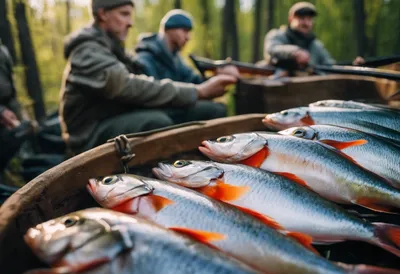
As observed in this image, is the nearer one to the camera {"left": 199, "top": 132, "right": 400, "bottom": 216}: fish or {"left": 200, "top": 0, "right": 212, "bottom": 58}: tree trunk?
{"left": 199, "top": 132, "right": 400, "bottom": 216}: fish

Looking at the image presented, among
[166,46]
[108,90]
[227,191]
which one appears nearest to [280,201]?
[227,191]

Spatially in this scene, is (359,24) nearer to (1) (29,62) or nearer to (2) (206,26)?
(2) (206,26)

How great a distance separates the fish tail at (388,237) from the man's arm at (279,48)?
4.53 m

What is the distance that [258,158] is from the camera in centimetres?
192

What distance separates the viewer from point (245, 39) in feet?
109

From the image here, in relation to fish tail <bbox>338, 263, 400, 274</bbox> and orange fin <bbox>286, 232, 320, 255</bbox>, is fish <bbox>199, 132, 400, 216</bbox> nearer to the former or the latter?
orange fin <bbox>286, 232, 320, 255</bbox>

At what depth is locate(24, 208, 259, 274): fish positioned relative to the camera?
104cm

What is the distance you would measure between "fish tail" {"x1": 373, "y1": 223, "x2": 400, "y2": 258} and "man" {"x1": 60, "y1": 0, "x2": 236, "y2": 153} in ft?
7.97

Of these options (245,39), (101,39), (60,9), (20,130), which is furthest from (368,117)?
(245,39)

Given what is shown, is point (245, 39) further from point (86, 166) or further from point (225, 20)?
point (86, 166)

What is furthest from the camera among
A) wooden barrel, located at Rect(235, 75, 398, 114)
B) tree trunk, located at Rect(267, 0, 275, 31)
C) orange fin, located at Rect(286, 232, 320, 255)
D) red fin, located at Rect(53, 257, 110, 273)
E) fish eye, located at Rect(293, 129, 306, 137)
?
tree trunk, located at Rect(267, 0, 275, 31)

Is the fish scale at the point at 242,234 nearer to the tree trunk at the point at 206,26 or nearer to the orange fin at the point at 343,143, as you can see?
the orange fin at the point at 343,143

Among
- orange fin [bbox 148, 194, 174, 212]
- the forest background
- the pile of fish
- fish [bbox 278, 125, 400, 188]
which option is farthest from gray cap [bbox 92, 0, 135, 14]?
the forest background

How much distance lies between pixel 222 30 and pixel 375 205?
16.3 m
